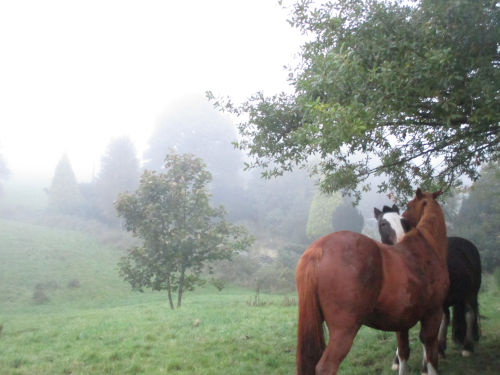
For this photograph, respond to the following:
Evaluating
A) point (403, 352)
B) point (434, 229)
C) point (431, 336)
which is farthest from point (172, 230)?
point (431, 336)

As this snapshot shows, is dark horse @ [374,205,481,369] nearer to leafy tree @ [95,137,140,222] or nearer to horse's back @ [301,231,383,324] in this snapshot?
horse's back @ [301,231,383,324]

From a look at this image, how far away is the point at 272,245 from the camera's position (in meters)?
36.8

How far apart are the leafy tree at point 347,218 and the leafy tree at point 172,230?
1659cm

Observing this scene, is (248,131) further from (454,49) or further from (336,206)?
(336,206)

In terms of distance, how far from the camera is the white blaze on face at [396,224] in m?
4.71

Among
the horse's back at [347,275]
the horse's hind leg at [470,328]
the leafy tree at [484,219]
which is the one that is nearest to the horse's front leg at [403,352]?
the horse's back at [347,275]

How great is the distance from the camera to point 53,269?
2775 cm

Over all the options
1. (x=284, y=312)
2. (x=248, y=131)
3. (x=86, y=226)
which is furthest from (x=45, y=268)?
(x=248, y=131)

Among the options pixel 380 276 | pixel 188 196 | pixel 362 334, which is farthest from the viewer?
pixel 188 196

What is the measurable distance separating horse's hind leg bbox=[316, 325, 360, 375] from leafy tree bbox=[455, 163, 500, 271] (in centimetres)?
1867

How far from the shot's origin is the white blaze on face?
4.71 metres

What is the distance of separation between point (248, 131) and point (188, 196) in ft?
28.7

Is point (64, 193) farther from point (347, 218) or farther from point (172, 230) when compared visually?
point (172, 230)

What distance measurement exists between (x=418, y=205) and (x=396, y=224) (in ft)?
1.24
